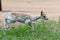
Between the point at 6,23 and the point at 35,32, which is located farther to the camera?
the point at 6,23

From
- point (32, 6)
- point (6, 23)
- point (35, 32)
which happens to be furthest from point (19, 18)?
point (32, 6)

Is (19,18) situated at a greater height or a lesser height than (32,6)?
lesser

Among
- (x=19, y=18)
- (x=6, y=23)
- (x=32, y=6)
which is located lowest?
(x=6, y=23)

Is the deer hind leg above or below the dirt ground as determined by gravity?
below

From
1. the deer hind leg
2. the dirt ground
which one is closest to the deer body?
the deer hind leg

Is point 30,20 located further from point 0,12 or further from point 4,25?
point 0,12

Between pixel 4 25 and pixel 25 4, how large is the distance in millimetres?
2379

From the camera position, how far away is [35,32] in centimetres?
921

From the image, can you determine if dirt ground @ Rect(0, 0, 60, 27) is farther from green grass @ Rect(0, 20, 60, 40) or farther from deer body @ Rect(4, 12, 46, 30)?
deer body @ Rect(4, 12, 46, 30)

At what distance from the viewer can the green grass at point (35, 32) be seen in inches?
343

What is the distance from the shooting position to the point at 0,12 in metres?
11.7

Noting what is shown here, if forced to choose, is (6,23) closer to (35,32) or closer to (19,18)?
(19,18)

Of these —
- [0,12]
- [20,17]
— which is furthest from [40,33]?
[0,12]

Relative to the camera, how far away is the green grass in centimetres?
872
